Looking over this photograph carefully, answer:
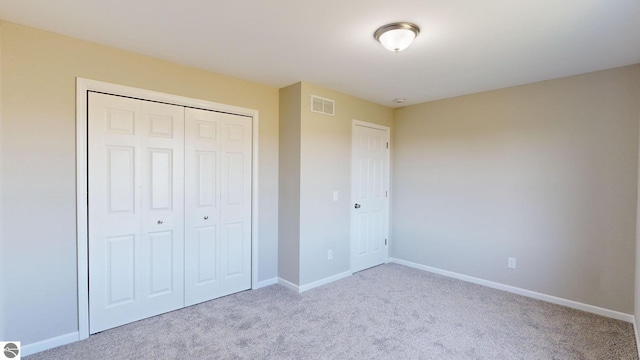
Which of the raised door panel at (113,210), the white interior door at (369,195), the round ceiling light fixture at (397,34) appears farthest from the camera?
the white interior door at (369,195)

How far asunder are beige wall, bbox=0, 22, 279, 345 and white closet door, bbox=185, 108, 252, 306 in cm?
89

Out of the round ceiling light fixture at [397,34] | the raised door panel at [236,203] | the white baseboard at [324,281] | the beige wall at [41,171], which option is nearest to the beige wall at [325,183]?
the white baseboard at [324,281]

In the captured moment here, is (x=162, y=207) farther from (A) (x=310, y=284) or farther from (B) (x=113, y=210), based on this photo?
(A) (x=310, y=284)

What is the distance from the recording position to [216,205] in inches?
128

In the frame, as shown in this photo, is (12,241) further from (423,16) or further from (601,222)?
(601,222)

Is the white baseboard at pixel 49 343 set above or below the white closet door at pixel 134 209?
below

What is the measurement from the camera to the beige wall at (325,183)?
138 inches

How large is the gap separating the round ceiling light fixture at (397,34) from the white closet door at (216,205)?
6.13 feet

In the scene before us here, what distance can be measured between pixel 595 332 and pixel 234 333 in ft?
10.3

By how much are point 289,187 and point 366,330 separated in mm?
1748

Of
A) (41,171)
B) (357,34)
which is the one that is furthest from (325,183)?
(41,171)

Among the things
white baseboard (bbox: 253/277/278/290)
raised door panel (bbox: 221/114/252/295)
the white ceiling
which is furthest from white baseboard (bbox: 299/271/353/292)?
the white ceiling

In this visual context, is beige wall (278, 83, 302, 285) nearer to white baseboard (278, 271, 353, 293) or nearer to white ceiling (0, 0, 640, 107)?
white baseboard (278, 271, 353, 293)

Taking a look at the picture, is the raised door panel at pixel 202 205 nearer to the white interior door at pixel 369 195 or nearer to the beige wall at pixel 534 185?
the white interior door at pixel 369 195
